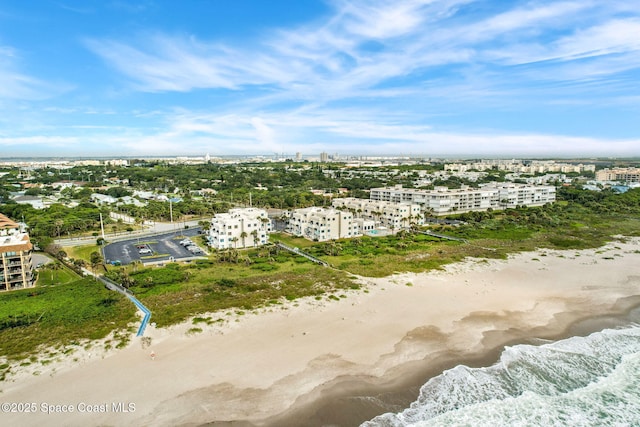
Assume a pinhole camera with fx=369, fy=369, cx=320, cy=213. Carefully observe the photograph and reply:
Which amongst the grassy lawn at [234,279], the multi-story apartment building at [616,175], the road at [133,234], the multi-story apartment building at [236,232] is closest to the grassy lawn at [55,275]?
the grassy lawn at [234,279]

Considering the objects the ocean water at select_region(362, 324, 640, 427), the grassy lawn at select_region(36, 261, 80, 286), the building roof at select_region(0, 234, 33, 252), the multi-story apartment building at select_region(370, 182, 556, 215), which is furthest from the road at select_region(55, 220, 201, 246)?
the ocean water at select_region(362, 324, 640, 427)

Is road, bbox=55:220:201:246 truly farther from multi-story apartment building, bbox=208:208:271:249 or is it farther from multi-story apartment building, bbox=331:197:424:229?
multi-story apartment building, bbox=331:197:424:229

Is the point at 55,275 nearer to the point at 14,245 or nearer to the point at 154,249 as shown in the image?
the point at 14,245

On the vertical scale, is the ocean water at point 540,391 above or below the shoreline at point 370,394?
below

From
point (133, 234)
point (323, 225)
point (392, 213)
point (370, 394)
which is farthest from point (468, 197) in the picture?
point (370, 394)

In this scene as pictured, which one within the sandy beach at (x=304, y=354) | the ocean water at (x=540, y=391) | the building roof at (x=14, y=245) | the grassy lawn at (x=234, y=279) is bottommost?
the ocean water at (x=540, y=391)

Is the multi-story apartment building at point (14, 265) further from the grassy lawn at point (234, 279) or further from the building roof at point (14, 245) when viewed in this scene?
the grassy lawn at point (234, 279)
